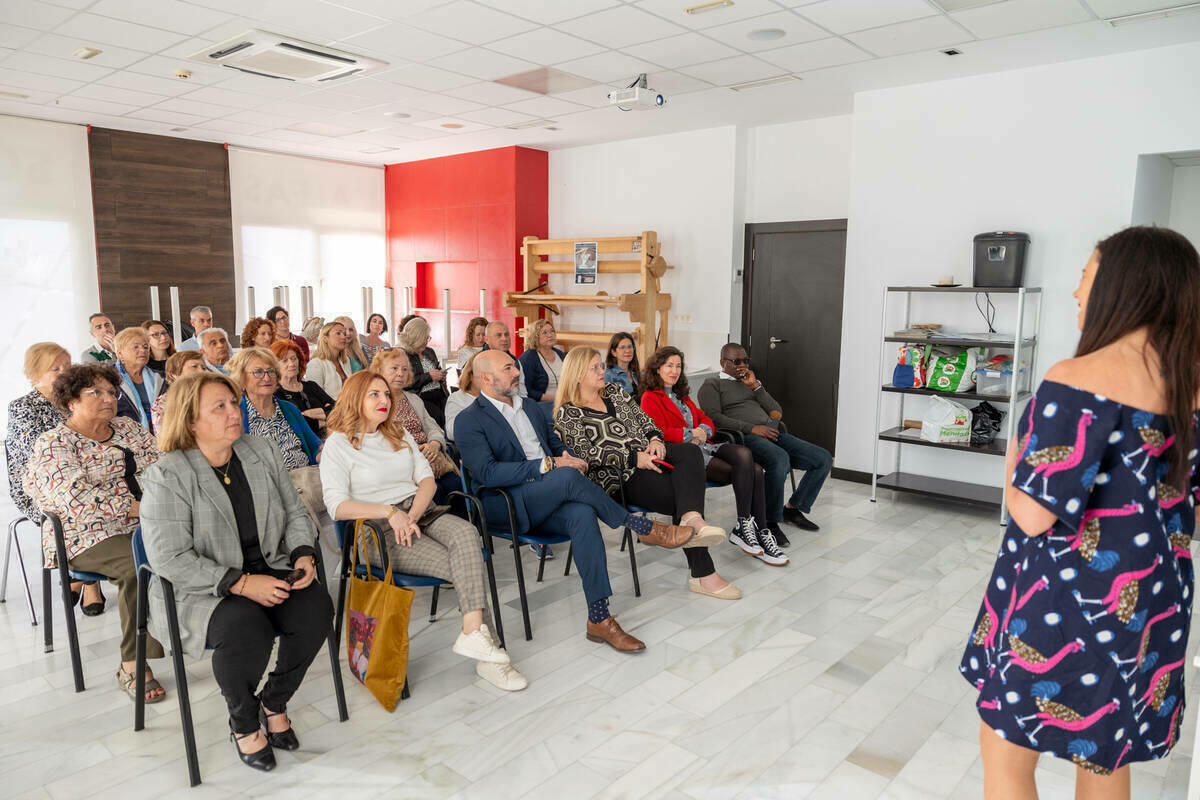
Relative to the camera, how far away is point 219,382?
8.13 feet

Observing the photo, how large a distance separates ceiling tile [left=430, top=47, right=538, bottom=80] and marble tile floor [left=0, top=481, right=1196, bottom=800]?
3226mm

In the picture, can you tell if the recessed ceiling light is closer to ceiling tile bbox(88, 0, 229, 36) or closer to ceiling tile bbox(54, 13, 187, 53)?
ceiling tile bbox(88, 0, 229, 36)

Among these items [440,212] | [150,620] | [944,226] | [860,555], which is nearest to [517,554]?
[150,620]

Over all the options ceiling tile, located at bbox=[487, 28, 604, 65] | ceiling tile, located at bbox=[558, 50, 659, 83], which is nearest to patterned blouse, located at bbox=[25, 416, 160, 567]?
ceiling tile, located at bbox=[487, 28, 604, 65]

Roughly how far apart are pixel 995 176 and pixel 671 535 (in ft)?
11.6

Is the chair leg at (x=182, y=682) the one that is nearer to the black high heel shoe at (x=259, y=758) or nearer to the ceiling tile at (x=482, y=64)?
the black high heel shoe at (x=259, y=758)

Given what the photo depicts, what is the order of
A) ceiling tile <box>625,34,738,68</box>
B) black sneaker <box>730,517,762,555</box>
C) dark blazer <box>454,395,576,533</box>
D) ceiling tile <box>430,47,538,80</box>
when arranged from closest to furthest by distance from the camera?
dark blazer <box>454,395,576,533</box> → black sneaker <box>730,517,762,555</box> → ceiling tile <box>625,34,738,68</box> → ceiling tile <box>430,47,538,80</box>

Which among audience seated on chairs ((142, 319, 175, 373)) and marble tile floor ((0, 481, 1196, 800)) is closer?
marble tile floor ((0, 481, 1196, 800))

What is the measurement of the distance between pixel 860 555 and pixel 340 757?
3063 millimetres

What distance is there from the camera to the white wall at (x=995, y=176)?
4672 mm

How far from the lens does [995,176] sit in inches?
205

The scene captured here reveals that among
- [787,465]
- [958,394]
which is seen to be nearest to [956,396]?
[958,394]

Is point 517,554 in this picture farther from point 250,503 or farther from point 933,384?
point 933,384

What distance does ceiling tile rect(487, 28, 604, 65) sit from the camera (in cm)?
448
